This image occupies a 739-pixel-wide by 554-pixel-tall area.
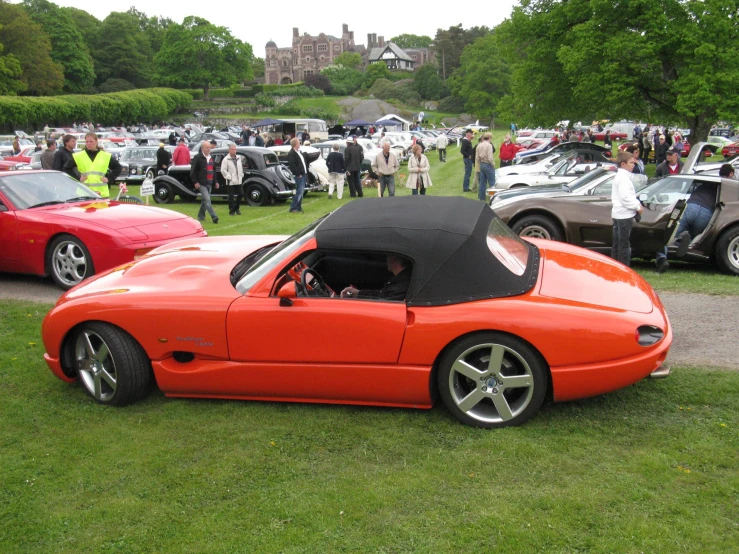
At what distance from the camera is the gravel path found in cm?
558

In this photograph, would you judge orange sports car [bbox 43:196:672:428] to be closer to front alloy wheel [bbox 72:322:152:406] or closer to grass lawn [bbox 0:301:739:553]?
front alloy wheel [bbox 72:322:152:406]

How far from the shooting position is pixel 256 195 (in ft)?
59.9

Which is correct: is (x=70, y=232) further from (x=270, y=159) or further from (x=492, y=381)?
(x=270, y=159)

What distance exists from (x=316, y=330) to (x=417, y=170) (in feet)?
43.5

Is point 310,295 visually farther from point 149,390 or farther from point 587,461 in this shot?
point 587,461

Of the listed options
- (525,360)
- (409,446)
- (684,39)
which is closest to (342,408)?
(409,446)

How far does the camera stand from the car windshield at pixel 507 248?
4656 millimetres

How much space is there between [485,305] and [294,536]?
1.88 meters

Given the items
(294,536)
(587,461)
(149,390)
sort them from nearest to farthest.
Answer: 1. (294,536)
2. (587,461)
3. (149,390)

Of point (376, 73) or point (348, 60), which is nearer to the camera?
point (376, 73)

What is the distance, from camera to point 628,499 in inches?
138

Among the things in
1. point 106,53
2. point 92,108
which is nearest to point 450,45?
point 106,53

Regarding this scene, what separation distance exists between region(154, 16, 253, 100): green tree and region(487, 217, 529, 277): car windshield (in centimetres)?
10732

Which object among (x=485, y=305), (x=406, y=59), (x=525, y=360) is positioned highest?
(x=406, y=59)
